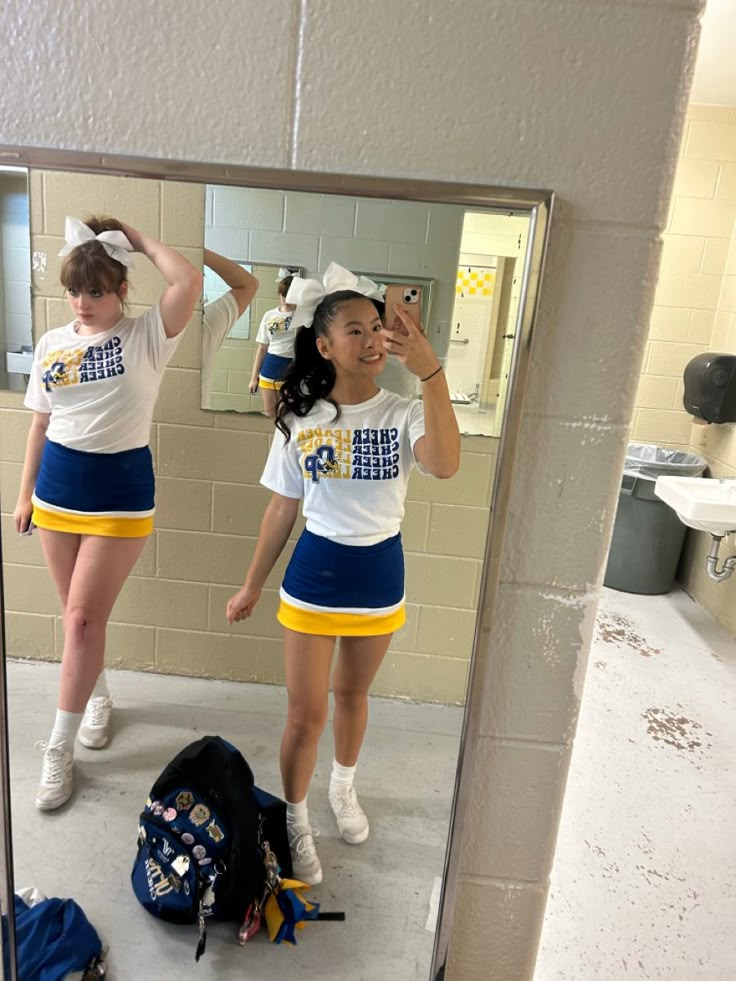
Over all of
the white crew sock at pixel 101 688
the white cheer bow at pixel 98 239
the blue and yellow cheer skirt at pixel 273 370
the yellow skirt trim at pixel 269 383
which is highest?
the white cheer bow at pixel 98 239

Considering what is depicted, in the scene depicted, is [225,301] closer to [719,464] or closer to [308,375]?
[308,375]

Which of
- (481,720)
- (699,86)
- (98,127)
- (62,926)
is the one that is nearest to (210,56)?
(98,127)

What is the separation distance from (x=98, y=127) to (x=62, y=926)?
1162 mm

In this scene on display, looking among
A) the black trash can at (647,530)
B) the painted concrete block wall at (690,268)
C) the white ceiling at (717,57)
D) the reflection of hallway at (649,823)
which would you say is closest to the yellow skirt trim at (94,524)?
the reflection of hallway at (649,823)

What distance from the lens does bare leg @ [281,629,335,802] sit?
3.43ft

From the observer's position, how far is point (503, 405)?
2.96 feet

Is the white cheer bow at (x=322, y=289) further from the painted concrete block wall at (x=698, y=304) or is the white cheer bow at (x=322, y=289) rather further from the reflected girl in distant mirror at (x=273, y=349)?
the painted concrete block wall at (x=698, y=304)

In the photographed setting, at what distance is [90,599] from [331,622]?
0.36 metres

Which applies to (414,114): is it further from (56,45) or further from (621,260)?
(56,45)

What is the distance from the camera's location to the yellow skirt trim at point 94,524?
39.4 inches

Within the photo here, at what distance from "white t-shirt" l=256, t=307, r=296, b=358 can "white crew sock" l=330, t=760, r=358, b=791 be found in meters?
0.65

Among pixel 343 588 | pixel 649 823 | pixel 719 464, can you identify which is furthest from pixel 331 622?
pixel 719 464

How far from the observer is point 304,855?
3.73ft

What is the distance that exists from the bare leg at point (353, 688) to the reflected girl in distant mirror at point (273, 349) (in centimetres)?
38
